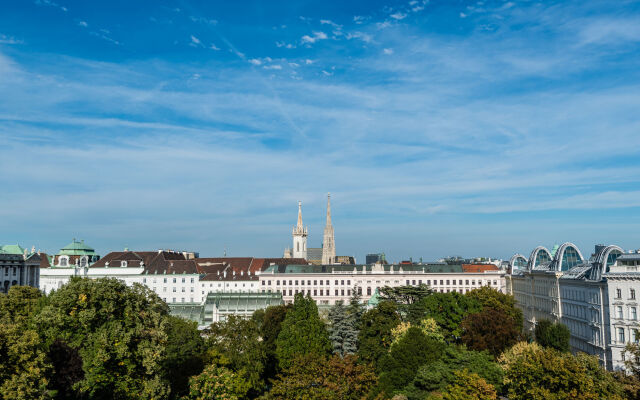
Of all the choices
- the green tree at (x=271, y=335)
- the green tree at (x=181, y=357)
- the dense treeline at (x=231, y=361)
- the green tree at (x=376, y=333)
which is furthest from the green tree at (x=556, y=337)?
the green tree at (x=181, y=357)

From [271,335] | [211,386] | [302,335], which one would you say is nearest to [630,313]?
[302,335]

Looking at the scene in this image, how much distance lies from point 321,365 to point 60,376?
2173 centimetres

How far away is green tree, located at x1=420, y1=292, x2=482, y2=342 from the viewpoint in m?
89.3

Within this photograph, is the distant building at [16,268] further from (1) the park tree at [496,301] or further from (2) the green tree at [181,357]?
(1) the park tree at [496,301]

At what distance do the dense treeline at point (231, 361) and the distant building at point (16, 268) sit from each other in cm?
6411

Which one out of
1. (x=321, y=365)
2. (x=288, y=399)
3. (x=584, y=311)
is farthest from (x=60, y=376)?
(x=584, y=311)

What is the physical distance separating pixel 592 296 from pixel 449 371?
37738 millimetres

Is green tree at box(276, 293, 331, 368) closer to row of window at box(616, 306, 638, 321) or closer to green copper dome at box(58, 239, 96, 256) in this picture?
row of window at box(616, 306, 638, 321)

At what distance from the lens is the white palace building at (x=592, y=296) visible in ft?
235

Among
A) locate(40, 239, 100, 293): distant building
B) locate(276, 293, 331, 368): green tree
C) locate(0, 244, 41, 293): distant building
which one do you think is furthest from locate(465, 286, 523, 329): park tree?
locate(40, 239, 100, 293): distant building

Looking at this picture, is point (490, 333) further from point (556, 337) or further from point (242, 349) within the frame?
point (242, 349)

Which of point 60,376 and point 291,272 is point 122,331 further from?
point 291,272

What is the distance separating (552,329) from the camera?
78.9 m

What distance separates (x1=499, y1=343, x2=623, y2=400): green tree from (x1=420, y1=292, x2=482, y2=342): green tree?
39989 mm
